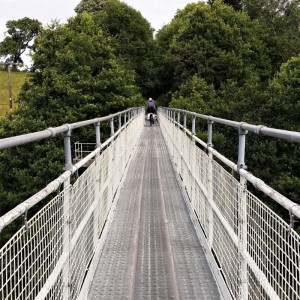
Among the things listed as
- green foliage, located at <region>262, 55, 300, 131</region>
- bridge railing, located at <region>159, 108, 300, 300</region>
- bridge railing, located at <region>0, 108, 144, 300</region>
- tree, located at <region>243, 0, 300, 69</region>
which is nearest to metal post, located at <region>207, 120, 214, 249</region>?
bridge railing, located at <region>159, 108, 300, 300</region>

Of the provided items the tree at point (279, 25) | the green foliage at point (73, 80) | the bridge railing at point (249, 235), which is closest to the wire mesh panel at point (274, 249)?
the bridge railing at point (249, 235)

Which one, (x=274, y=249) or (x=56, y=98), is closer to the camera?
(x=274, y=249)

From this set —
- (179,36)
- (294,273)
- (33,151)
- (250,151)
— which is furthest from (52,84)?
(294,273)

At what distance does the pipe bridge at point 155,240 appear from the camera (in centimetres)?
201

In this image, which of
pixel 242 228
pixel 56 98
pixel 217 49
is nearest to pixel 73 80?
pixel 56 98

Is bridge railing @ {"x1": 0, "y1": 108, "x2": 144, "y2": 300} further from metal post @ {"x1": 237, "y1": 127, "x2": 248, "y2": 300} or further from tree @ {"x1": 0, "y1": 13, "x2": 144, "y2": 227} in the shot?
tree @ {"x1": 0, "y1": 13, "x2": 144, "y2": 227}

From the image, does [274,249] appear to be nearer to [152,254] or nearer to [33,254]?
[33,254]

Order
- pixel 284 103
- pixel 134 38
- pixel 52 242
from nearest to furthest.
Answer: pixel 52 242, pixel 284 103, pixel 134 38

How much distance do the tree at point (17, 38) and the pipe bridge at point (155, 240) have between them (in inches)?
3327

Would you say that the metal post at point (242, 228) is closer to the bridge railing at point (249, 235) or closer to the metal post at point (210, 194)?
the bridge railing at point (249, 235)

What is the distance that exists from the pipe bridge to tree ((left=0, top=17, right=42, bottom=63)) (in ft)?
277

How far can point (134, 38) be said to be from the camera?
4397 centimetres

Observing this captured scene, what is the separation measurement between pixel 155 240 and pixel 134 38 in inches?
1607

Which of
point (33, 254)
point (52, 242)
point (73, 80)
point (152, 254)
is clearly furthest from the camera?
point (73, 80)
